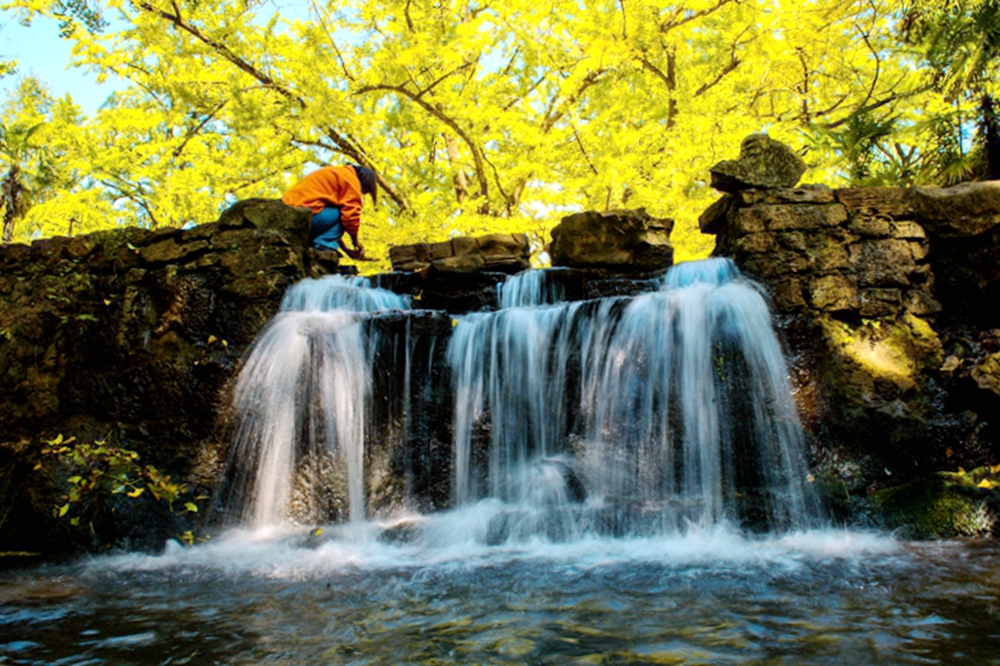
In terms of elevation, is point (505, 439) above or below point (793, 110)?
below

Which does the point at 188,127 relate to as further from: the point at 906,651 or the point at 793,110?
the point at 906,651

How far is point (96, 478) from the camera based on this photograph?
5.64m

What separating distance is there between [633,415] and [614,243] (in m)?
2.82

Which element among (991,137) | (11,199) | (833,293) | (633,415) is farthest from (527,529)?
(11,199)

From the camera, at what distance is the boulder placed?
255 inches

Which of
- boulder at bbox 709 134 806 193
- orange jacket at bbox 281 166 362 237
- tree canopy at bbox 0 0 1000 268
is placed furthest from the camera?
tree canopy at bbox 0 0 1000 268

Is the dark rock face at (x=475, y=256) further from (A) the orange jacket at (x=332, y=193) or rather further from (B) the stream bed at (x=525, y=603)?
(B) the stream bed at (x=525, y=603)

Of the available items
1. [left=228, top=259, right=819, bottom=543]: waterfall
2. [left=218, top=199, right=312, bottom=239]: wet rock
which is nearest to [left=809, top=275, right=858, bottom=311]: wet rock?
[left=228, top=259, right=819, bottom=543]: waterfall

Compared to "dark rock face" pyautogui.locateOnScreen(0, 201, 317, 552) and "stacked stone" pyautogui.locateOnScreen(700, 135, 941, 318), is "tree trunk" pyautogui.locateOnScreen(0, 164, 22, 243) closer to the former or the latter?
"dark rock face" pyautogui.locateOnScreen(0, 201, 317, 552)

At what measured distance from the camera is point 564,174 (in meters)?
12.2

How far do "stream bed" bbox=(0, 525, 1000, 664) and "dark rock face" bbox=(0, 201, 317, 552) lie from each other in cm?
115

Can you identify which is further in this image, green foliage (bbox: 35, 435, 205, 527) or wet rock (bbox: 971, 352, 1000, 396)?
green foliage (bbox: 35, 435, 205, 527)

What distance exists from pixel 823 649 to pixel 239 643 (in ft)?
8.47


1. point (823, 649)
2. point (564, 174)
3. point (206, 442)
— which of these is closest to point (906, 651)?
point (823, 649)
